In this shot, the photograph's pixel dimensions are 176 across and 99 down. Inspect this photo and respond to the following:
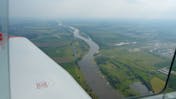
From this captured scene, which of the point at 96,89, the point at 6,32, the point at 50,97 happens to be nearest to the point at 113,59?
the point at 96,89

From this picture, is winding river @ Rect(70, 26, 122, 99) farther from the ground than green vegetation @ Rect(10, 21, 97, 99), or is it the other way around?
green vegetation @ Rect(10, 21, 97, 99)

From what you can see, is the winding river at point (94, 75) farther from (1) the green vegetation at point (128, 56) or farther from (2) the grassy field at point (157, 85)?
(2) the grassy field at point (157, 85)

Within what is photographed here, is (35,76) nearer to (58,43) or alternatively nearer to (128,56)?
(58,43)

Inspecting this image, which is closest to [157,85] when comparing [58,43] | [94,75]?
[94,75]

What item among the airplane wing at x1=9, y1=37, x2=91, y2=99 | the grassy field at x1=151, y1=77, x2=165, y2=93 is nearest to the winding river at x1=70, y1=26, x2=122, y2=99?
the grassy field at x1=151, y1=77, x2=165, y2=93

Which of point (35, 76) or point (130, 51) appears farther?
point (130, 51)

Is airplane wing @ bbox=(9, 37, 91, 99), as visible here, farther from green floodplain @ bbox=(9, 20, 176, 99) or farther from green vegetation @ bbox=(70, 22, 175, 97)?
green vegetation @ bbox=(70, 22, 175, 97)
